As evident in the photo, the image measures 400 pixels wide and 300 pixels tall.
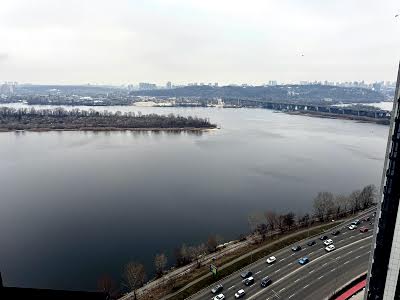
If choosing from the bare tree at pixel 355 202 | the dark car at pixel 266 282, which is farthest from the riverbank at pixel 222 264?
the bare tree at pixel 355 202

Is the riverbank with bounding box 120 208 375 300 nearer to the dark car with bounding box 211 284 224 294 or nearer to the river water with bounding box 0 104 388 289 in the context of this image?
the dark car with bounding box 211 284 224 294

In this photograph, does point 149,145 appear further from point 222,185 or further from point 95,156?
point 222,185

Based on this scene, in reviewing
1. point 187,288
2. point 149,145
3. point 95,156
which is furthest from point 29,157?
point 187,288

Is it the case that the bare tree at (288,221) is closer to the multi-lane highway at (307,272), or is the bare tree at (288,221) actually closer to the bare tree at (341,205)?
the multi-lane highway at (307,272)

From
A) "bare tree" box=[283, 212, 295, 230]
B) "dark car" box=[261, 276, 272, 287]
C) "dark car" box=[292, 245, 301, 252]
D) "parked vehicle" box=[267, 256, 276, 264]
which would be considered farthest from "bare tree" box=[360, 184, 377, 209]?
"dark car" box=[261, 276, 272, 287]

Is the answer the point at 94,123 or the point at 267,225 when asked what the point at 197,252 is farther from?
the point at 94,123

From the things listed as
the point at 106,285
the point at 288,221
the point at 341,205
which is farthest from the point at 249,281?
the point at 341,205
